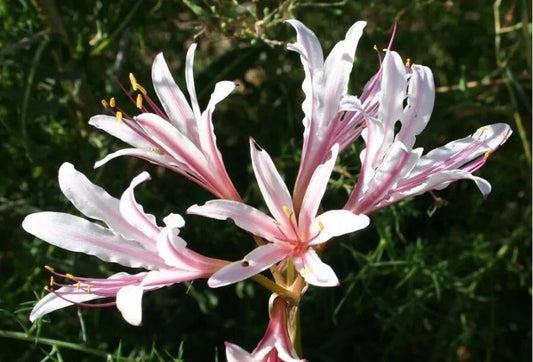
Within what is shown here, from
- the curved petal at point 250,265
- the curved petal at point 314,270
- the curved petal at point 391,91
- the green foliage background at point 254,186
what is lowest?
the green foliage background at point 254,186

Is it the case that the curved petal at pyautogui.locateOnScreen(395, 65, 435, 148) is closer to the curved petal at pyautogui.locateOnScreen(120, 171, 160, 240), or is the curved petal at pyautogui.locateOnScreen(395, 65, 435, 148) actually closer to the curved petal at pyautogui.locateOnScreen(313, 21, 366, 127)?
the curved petal at pyautogui.locateOnScreen(313, 21, 366, 127)

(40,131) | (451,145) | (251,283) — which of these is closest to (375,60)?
(251,283)

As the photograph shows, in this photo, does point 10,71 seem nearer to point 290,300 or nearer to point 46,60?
point 46,60

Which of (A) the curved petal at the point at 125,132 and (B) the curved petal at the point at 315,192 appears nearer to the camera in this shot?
(B) the curved petal at the point at 315,192

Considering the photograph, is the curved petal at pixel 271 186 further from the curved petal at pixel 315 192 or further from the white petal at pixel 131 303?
the white petal at pixel 131 303

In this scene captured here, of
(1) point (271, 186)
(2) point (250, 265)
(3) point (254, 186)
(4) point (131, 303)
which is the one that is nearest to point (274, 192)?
(1) point (271, 186)

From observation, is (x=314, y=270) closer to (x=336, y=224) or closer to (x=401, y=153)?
(x=336, y=224)

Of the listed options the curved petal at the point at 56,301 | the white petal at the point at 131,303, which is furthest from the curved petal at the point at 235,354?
the curved petal at the point at 56,301
